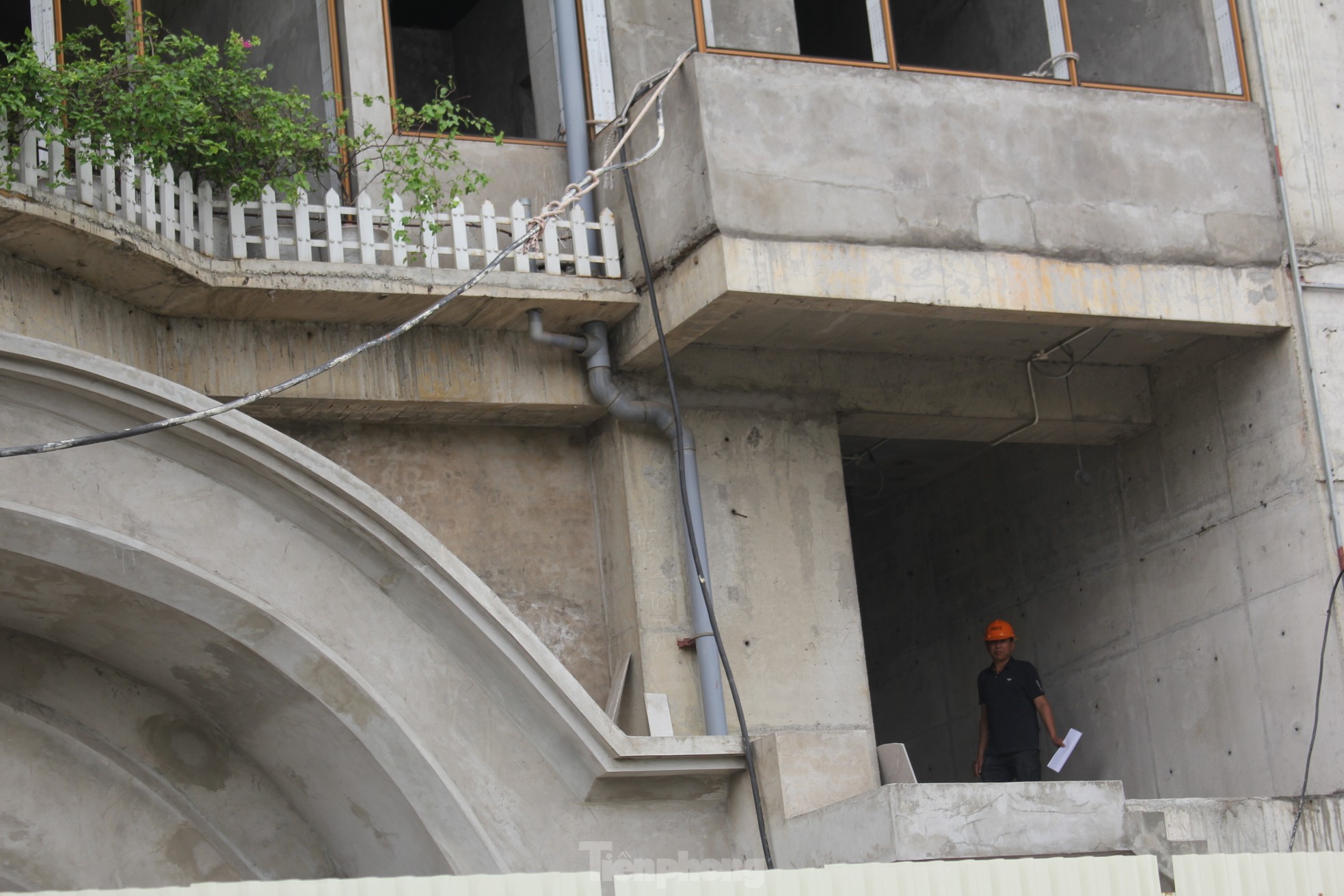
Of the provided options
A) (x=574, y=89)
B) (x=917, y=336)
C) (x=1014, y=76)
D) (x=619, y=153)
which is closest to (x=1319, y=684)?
(x=917, y=336)

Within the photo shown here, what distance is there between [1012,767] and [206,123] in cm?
744

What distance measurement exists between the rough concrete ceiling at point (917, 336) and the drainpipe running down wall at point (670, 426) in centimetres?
67

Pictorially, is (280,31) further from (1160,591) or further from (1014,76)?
(1160,591)

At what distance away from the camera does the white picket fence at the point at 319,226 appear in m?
10.3

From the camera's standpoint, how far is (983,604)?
16.1 meters

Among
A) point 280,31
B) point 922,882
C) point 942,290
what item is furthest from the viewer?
point 280,31

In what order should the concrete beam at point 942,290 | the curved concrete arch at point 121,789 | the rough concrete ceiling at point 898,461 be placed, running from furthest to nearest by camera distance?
the rough concrete ceiling at point 898,461 → the concrete beam at point 942,290 → the curved concrete arch at point 121,789

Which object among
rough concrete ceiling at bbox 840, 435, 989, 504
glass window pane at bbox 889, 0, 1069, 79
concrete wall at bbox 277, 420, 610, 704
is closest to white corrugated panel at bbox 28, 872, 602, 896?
concrete wall at bbox 277, 420, 610, 704

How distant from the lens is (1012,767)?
13680mm

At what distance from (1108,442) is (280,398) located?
650 cm

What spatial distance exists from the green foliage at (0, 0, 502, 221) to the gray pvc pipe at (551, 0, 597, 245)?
23.4 inches

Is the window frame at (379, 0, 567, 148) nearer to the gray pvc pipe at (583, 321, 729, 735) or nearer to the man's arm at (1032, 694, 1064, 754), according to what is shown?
the gray pvc pipe at (583, 321, 729, 735)

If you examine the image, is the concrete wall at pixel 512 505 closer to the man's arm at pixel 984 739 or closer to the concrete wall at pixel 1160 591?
the man's arm at pixel 984 739

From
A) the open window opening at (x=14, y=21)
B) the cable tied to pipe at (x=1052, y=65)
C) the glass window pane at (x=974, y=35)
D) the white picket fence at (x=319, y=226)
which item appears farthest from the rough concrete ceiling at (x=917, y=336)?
the open window opening at (x=14, y=21)
